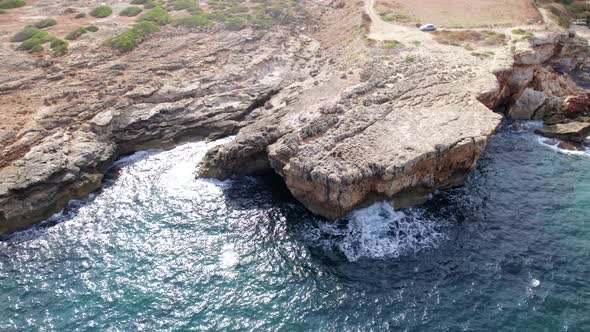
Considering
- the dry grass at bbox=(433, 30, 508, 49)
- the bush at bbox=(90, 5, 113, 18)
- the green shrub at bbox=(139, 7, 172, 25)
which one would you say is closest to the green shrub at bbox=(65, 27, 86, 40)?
the bush at bbox=(90, 5, 113, 18)

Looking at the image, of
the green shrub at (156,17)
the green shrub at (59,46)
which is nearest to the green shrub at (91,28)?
the green shrub at (59,46)

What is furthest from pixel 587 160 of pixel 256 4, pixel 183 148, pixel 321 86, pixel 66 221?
pixel 256 4

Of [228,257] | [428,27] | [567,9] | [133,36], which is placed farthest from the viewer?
[567,9]

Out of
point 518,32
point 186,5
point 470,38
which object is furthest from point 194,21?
point 518,32

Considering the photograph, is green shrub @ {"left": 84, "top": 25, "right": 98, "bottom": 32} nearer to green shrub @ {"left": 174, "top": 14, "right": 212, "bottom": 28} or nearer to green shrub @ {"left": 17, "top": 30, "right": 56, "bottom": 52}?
green shrub @ {"left": 17, "top": 30, "right": 56, "bottom": 52}

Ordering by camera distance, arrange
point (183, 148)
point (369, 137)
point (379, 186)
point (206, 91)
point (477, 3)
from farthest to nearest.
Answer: point (477, 3) → point (206, 91) → point (183, 148) → point (369, 137) → point (379, 186)

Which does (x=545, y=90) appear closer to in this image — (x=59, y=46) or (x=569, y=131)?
(x=569, y=131)

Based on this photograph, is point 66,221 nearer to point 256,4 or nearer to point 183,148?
point 183,148
